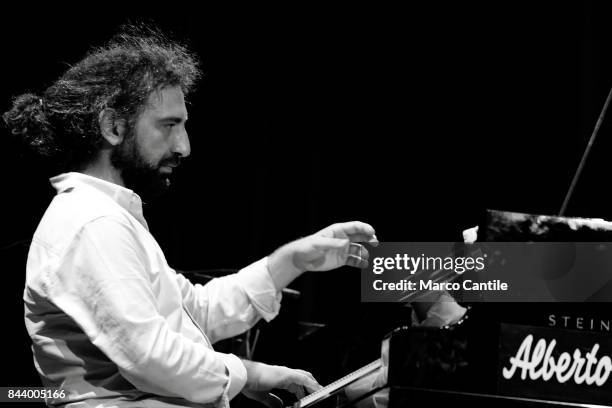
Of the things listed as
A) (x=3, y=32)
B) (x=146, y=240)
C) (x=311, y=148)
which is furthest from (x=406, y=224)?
(x=146, y=240)

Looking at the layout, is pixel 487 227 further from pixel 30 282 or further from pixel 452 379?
pixel 30 282

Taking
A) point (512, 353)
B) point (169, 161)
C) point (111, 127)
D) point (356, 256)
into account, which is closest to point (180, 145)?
point (169, 161)

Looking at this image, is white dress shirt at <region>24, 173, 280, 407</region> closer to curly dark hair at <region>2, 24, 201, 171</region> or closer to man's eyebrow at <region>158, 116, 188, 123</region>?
curly dark hair at <region>2, 24, 201, 171</region>

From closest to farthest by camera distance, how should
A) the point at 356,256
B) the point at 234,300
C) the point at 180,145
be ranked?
the point at 356,256 < the point at 180,145 < the point at 234,300

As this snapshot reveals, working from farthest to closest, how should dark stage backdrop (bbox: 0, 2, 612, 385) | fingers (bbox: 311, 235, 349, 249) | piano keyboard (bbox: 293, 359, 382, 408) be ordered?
1. dark stage backdrop (bbox: 0, 2, 612, 385)
2. fingers (bbox: 311, 235, 349, 249)
3. piano keyboard (bbox: 293, 359, 382, 408)

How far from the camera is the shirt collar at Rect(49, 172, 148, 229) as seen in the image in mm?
1738

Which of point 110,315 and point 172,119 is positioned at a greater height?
point 172,119

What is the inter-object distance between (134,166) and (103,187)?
0.36 feet

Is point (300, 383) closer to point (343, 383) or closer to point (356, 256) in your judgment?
point (343, 383)

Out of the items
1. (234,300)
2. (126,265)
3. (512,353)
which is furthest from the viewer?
(234,300)

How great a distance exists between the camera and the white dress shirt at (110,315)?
1.48 metres

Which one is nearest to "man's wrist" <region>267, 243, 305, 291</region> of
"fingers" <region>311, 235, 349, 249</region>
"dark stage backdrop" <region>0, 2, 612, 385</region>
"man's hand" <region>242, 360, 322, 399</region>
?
"fingers" <region>311, 235, 349, 249</region>

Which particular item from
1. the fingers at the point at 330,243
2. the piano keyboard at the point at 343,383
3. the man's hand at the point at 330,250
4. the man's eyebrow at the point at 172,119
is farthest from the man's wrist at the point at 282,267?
the man's eyebrow at the point at 172,119

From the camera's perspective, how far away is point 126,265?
153 cm
